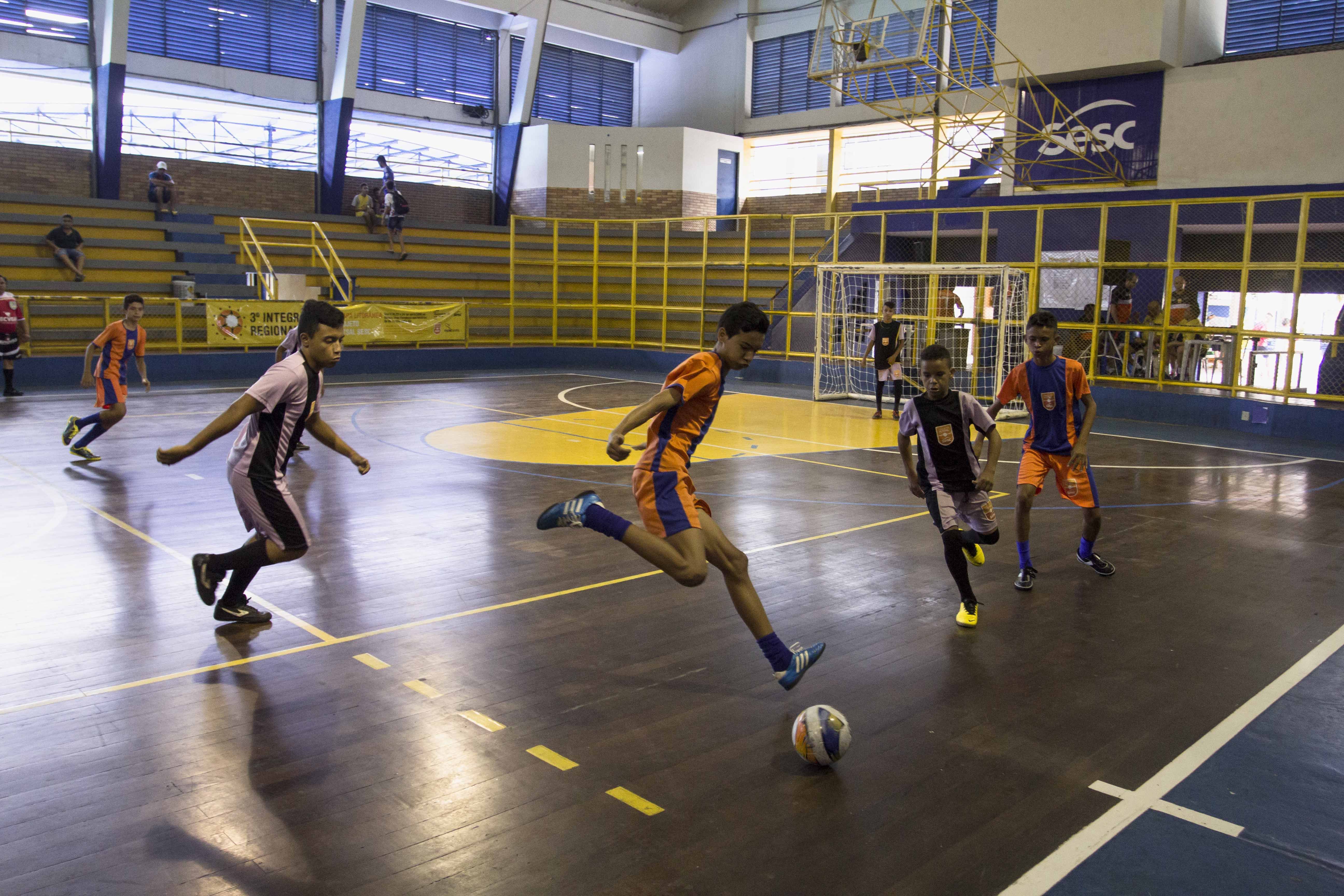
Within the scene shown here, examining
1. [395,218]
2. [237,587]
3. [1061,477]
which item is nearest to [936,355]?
[1061,477]

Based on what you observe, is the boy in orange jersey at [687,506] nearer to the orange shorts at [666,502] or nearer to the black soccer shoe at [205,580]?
the orange shorts at [666,502]

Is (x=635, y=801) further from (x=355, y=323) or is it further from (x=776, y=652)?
(x=355, y=323)

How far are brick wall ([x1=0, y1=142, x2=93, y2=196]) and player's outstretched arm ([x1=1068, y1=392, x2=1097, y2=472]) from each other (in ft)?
76.8

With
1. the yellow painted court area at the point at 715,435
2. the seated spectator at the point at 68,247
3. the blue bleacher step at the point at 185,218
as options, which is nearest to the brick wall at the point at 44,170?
the blue bleacher step at the point at 185,218

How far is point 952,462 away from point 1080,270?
1469 cm

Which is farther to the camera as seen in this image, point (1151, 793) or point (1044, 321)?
point (1044, 321)

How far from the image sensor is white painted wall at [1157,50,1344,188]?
715 inches

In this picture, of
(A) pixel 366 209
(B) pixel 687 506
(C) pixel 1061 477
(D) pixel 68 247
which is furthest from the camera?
(A) pixel 366 209

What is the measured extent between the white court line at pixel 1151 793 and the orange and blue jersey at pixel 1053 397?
212cm

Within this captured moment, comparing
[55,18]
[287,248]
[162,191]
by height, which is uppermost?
[55,18]

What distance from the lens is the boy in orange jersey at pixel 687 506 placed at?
16.0ft

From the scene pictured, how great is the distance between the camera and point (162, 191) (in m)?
23.5

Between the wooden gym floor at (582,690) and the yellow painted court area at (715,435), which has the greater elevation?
the yellow painted court area at (715,435)

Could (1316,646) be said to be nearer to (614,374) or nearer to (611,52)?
(614,374)
